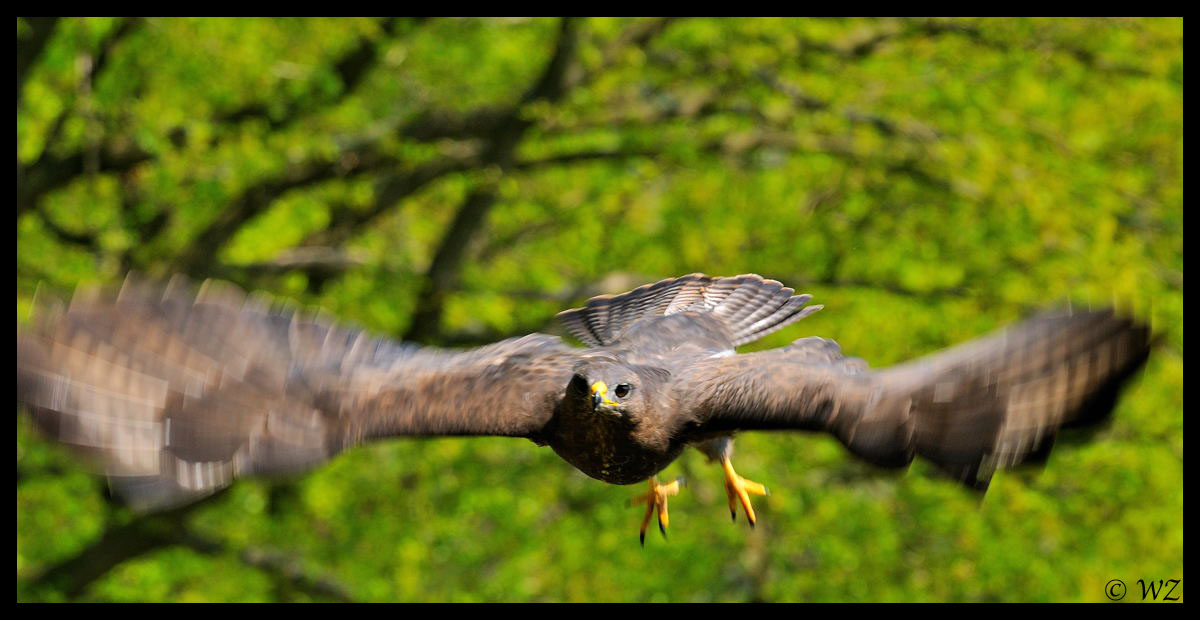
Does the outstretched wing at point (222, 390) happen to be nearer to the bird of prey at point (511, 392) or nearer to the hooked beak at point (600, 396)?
the bird of prey at point (511, 392)

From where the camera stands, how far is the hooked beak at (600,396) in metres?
→ 4.81

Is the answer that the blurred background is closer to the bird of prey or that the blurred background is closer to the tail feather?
the tail feather

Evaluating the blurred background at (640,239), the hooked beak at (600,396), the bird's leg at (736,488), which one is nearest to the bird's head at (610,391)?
the hooked beak at (600,396)

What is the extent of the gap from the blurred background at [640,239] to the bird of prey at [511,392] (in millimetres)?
4911

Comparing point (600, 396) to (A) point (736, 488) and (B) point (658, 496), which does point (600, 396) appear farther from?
(A) point (736, 488)

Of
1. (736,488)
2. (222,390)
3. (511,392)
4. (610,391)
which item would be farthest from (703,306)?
(222,390)

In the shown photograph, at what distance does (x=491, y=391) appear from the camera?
534 centimetres

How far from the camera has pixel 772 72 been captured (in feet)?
40.2

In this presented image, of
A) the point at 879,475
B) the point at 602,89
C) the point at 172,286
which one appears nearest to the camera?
the point at 172,286

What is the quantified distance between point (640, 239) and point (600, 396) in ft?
28.0

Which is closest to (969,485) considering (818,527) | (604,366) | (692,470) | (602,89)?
(604,366)

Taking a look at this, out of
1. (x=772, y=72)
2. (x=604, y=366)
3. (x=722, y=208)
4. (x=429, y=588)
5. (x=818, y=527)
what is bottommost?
(x=429, y=588)

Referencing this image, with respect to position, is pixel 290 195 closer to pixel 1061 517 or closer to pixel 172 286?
pixel 172 286
